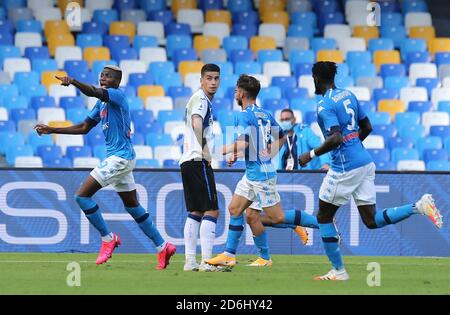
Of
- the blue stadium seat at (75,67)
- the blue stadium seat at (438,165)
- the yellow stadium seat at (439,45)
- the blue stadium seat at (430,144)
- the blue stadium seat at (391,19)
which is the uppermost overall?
the blue stadium seat at (391,19)

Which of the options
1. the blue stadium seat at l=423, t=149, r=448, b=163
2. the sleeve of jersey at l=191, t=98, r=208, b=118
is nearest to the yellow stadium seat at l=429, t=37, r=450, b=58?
the blue stadium seat at l=423, t=149, r=448, b=163

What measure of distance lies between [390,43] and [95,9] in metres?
5.77

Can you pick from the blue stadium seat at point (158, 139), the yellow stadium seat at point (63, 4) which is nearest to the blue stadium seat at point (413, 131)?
the blue stadium seat at point (158, 139)

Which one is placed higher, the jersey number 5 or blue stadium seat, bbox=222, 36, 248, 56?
blue stadium seat, bbox=222, 36, 248, 56

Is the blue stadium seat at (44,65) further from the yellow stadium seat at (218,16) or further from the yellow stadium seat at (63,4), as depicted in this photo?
the yellow stadium seat at (218,16)

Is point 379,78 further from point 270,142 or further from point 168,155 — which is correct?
point 270,142

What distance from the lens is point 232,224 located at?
41.6ft

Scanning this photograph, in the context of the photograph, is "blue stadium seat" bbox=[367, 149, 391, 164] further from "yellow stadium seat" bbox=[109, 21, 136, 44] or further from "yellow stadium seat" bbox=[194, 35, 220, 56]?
"yellow stadium seat" bbox=[109, 21, 136, 44]

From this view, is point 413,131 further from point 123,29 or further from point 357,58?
point 123,29

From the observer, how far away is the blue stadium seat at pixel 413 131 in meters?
20.4

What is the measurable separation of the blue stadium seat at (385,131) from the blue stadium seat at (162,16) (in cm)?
489

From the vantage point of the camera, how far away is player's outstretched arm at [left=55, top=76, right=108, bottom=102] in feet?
36.0

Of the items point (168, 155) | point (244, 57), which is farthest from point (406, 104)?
point (168, 155)

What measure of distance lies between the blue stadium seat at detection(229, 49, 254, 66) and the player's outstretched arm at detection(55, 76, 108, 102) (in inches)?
390
